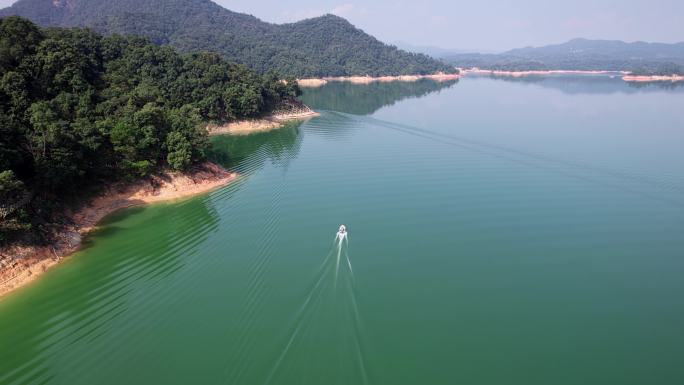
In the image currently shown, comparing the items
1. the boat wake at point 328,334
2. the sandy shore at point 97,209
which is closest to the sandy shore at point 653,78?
the sandy shore at point 97,209

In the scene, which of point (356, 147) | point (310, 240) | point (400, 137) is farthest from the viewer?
point (400, 137)

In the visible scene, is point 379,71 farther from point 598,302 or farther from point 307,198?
point 598,302

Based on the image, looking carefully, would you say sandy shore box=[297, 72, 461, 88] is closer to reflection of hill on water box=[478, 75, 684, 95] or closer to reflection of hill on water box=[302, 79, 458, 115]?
reflection of hill on water box=[302, 79, 458, 115]

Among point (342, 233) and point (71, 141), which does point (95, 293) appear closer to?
point (71, 141)

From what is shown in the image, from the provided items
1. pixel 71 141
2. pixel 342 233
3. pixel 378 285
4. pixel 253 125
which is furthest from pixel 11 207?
Answer: pixel 253 125

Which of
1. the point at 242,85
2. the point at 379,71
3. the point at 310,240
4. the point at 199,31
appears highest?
the point at 199,31

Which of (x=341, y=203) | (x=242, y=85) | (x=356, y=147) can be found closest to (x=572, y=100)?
(x=356, y=147)
